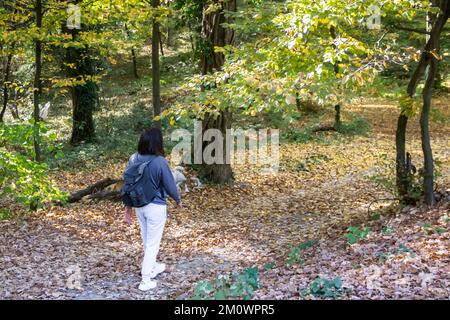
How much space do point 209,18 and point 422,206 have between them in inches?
278

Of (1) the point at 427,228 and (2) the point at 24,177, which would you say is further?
(2) the point at 24,177

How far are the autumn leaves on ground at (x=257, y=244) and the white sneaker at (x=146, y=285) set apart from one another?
0.10 metres

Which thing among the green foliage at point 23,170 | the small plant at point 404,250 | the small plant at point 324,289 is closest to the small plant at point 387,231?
the small plant at point 404,250

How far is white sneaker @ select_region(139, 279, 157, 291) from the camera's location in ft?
18.9

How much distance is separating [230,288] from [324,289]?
3.50ft

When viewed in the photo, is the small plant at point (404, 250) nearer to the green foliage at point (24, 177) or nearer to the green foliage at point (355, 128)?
the green foliage at point (24, 177)

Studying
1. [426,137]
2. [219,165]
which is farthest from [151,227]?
[219,165]

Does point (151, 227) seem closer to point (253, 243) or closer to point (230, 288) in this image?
point (230, 288)

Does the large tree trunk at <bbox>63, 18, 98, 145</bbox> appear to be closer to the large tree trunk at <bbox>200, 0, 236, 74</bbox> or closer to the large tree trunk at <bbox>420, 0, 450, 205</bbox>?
the large tree trunk at <bbox>200, 0, 236, 74</bbox>

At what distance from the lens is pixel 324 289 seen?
461 cm

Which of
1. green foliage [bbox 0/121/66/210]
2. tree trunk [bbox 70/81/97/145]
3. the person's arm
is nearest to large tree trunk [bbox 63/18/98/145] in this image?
tree trunk [bbox 70/81/97/145]

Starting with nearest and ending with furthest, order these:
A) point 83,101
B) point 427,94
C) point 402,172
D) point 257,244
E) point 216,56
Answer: point 427,94
point 402,172
point 257,244
point 216,56
point 83,101

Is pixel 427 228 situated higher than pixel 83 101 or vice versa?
pixel 83 101

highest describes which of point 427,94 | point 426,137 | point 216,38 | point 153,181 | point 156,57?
point 216,38
